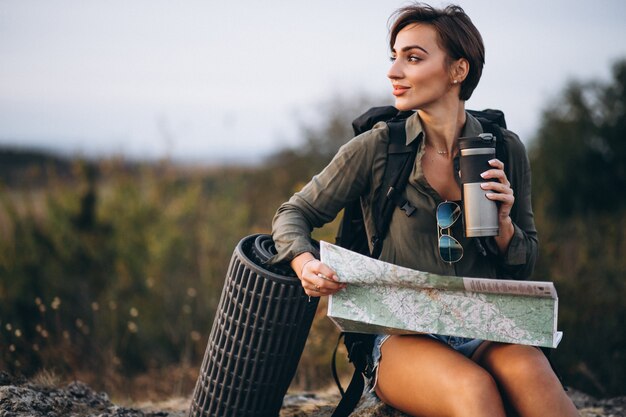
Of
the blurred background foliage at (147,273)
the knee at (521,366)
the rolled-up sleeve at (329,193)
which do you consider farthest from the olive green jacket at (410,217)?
the blurred background foliage at (147,273)

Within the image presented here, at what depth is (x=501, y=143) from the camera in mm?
2713

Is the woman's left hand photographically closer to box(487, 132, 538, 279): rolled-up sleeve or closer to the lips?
box(487, 132, 538, 279): rolled-up sleeve

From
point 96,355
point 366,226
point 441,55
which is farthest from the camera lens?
point 96,355

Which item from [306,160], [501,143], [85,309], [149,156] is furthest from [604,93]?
[501,143]

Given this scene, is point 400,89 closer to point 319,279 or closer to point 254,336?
point 319,279

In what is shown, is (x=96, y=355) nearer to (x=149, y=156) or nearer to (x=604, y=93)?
(x=149, y=156)

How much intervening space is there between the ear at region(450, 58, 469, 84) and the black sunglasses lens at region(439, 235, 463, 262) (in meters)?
0.62

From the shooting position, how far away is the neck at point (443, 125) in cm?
269

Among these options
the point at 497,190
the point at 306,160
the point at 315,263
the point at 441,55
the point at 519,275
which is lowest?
the point at 306,160

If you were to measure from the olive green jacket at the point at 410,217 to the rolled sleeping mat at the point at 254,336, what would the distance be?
0.15 m

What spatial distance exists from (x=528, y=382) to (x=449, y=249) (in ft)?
1.79

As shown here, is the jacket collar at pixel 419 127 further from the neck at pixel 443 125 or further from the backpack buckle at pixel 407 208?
the backpack buckle at pixel 407 208

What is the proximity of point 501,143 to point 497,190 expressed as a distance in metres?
0.46

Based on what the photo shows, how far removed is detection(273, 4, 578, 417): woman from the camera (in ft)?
7.95
